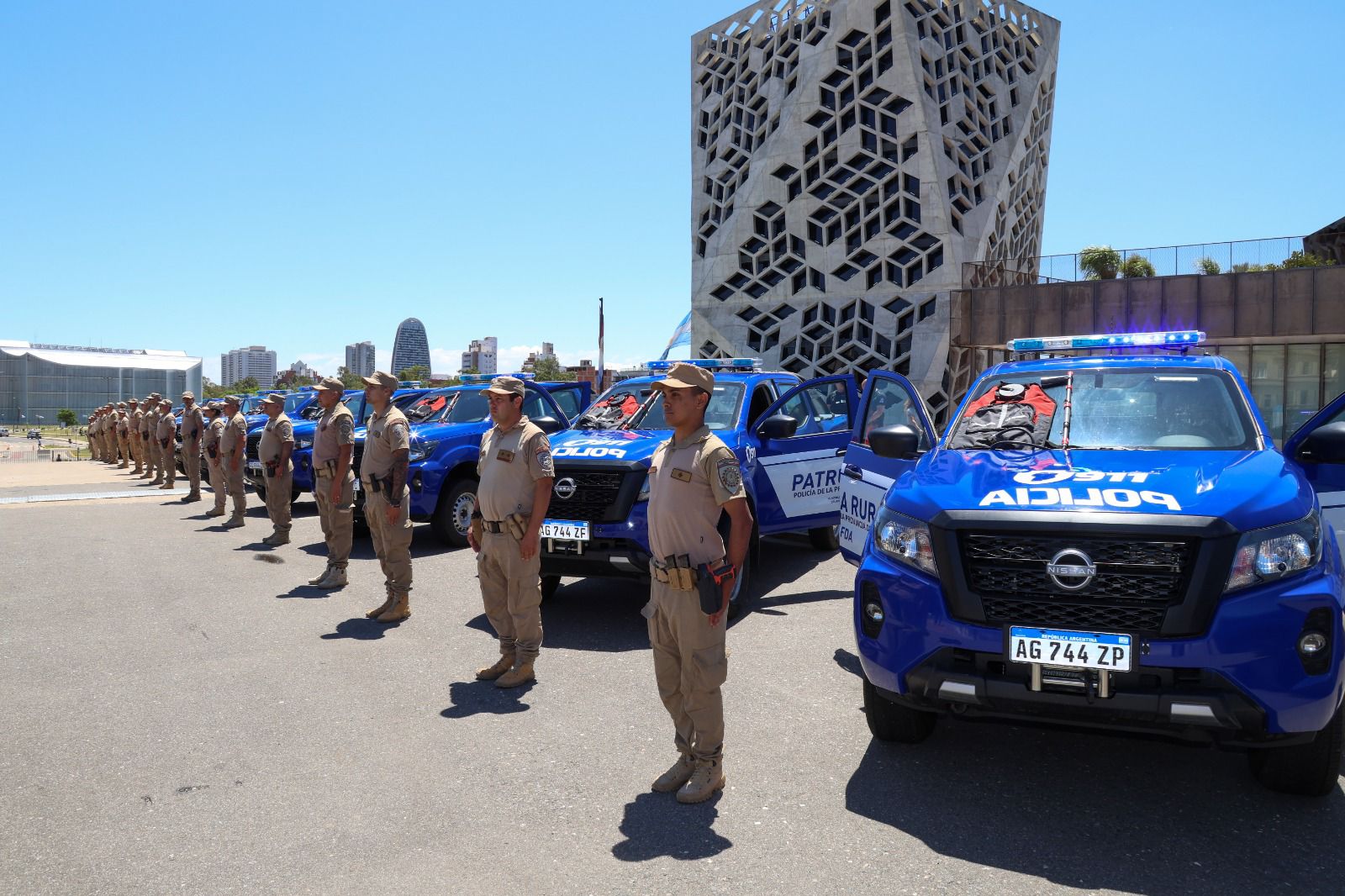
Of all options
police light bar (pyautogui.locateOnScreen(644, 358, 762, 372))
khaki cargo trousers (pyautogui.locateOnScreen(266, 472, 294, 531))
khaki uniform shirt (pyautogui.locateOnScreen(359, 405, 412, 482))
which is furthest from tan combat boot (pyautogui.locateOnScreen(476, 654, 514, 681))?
khaki cargo trousers (pyautogui.locateOnScreen(266, 472, 294, 531))

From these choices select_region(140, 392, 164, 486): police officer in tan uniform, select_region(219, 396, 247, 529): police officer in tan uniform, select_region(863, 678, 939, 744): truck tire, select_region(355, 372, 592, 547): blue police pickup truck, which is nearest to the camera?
select_region(863, 678, 939, 744): truck tire

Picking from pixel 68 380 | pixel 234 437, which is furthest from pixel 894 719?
pixel 68 380

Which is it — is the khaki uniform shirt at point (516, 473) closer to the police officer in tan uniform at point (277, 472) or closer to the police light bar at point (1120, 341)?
the police light bar at point (1120, 341)

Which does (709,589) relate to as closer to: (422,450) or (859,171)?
(422,450)

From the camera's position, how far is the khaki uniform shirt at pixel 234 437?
12916 mm

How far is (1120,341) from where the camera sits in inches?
228

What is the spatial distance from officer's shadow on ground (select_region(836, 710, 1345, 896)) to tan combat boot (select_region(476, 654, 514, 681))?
2247 mm

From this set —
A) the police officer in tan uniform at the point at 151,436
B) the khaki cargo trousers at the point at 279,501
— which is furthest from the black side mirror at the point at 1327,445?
the police officer in tan uniform at the point at 151,436

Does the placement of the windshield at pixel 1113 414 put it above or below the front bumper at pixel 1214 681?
above

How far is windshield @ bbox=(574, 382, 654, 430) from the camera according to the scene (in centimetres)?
811

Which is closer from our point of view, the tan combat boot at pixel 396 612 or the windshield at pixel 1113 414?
the windshield at pixel 1113 414

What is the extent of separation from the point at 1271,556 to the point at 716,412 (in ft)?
16.9

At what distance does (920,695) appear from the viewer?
381cm

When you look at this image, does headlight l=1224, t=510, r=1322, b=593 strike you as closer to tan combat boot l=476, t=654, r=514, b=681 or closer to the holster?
the holster
